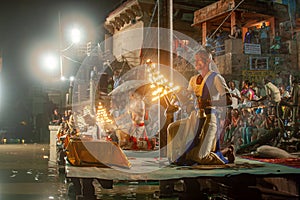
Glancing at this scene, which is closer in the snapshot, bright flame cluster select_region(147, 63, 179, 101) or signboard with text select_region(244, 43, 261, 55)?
bright flame cluster select_region(147, 63, 179, 101)

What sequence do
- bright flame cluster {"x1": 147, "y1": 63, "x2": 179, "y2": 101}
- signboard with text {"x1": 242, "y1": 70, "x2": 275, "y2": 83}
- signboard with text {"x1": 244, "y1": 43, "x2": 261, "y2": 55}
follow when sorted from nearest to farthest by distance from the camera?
bright flame cluster {"x1": 147, "y1": 63, "x2": 179, "y2": 101}, signboard with text {"x1": 242, "y1": 70, "x2": 275, "y2": 83}, signboard with text {"x1": 244, "y1": 43, "x2": 261, "y2": 55}

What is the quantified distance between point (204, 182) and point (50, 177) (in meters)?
6.73

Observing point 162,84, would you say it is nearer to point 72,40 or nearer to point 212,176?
point 212,176

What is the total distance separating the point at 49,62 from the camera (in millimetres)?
34281

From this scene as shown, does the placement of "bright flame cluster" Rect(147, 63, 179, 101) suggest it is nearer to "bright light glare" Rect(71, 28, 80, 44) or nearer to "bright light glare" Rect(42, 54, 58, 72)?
"bright light glare" Rect(42, 54, 58, 72)

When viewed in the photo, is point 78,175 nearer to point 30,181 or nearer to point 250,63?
point 30,181

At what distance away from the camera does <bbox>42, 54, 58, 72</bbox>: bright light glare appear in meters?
34.3

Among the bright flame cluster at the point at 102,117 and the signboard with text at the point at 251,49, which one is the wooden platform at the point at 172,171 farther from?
the signboard with text at the point at 251,49

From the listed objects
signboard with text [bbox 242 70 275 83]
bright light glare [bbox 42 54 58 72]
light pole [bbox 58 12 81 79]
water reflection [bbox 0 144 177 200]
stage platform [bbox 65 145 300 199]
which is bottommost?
water reflection [bbox 0 144 177 200]

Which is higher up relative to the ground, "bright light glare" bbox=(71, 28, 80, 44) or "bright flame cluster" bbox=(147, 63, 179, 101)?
"bright light glare" bbox=(71, 28, 80, 44)

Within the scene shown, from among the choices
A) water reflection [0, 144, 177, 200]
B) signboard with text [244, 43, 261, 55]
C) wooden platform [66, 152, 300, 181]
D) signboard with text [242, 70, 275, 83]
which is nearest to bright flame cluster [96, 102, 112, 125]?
water reflection [0, 144, 177, 200]

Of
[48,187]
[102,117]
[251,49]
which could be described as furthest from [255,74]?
[48,187]

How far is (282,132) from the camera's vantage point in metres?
12.9

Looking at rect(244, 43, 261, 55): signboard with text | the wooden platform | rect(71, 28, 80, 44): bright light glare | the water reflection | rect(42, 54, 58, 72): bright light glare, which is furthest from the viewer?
rect(71, 28, 80, 44): bright light glare
